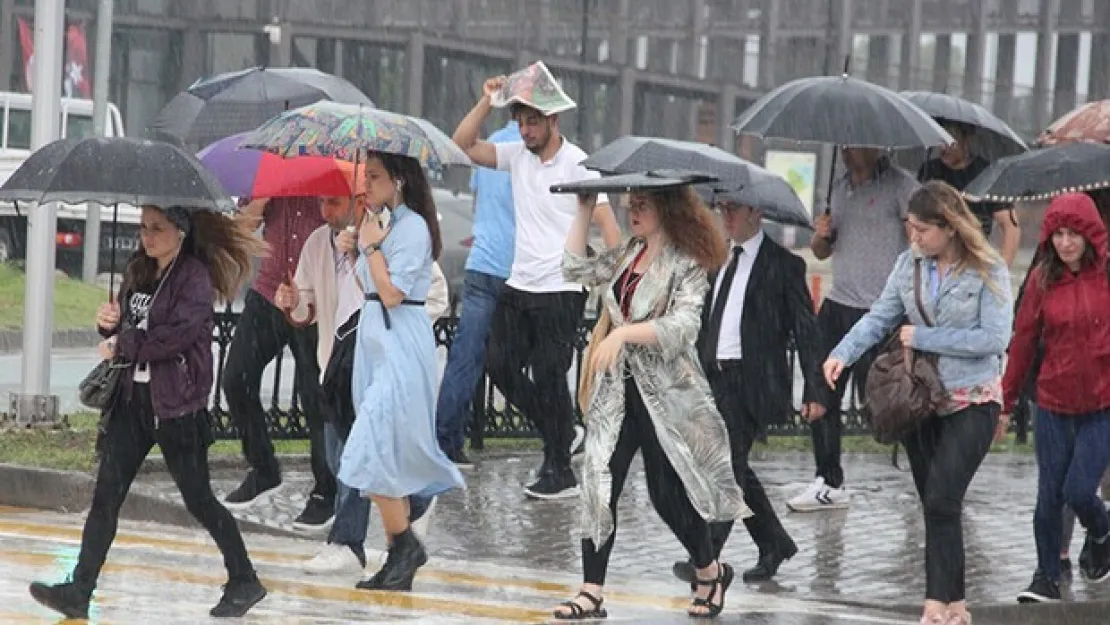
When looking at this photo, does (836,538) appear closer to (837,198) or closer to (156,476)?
(837,198)

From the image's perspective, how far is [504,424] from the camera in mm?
14555

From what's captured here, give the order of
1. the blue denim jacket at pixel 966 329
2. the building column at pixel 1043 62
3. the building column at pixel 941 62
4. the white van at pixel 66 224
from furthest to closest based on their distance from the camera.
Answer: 1. the building column at pixel 1043 62
2. the building column at pixel 941 62
3. the white van at pixel 66 224
4. the blue denim jacket at pixel 966 329

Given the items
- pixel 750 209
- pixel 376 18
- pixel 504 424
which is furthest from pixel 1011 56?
pixel 750 209

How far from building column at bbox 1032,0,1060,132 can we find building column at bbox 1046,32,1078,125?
1.13 ft

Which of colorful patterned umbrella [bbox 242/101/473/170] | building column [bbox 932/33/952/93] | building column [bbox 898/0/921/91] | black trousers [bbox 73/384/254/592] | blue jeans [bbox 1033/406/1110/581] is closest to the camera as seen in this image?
black trousers [bbox 73/384/254/592]

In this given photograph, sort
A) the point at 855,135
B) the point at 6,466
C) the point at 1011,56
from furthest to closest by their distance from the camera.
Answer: the point at 1011,56 → the point at 6,466 → the point at 855,135

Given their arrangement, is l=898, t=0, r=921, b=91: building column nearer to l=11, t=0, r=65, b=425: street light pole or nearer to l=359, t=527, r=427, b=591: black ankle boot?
l=11, t=0, r=65, b=425: street light pole

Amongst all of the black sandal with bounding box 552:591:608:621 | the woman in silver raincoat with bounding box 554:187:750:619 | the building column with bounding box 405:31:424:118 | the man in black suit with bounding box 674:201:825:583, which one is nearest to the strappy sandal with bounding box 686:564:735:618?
the woman in silver raincoat with bounding box 554:187:750:619

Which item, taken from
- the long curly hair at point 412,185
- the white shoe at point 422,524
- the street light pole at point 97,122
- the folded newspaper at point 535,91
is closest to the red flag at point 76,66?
the street light pole at point 97,122

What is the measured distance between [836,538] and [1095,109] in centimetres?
228

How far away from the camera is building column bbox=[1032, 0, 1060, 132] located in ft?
193

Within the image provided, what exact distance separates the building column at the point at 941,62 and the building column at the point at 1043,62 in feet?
7.11

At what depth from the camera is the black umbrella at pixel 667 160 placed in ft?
32.2

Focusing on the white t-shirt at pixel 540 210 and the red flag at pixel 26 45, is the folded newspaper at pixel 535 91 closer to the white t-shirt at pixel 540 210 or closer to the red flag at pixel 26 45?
the white t-shirt at pixel 540 210
